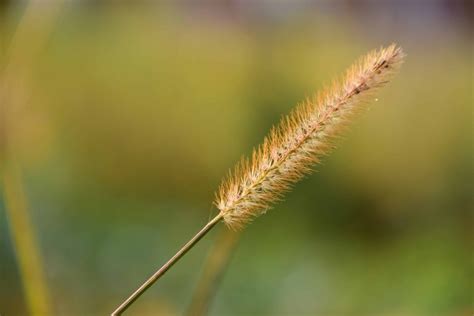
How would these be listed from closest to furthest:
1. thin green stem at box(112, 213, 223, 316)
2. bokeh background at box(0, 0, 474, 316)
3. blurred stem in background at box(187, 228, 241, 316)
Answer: thin green stem at box(112, 213, 223, 316)
blurred stem in background at box(187, 228, 241, 316)
bokeh background at box(0, 0, 474, 316)

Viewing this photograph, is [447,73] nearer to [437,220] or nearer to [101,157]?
[437,220]

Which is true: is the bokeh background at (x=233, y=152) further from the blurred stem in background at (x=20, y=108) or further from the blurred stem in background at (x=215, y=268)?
the blurred stem in background at (x=215, y=268)

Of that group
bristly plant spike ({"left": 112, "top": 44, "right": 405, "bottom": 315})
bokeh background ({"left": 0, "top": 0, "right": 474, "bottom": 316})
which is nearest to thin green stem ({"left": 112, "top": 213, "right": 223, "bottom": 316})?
bristly plant spike ({"left": 112, "top": 44, "right": 405, "bottom": 315})

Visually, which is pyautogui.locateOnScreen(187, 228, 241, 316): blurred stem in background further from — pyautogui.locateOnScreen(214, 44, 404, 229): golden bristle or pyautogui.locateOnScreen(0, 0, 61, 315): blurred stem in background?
pyautogui.locateOnScreen(214, 44, 404, 229): golden bristle

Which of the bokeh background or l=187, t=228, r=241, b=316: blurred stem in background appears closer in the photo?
l=187, t=228, r=241, b=316: blurred stem in background

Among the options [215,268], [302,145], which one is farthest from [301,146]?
[215,268]

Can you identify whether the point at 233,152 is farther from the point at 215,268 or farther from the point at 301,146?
the point at 301,146

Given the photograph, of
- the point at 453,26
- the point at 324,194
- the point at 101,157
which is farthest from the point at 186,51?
the point at 453,26

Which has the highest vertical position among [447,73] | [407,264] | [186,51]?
[447,73]
